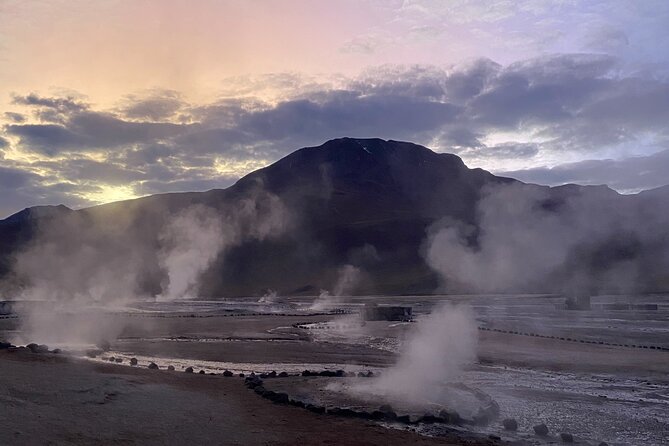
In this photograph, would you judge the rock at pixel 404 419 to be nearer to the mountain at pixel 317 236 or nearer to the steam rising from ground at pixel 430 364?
the steam rising from ground at pixel 430 364

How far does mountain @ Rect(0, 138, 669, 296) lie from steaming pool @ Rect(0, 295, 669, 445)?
5368cm

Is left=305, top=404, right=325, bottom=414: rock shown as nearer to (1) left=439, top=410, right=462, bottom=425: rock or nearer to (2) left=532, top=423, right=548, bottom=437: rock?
(1) left=439, top=410, right=462, bottom=425: rock

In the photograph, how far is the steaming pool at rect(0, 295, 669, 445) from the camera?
1767 cm

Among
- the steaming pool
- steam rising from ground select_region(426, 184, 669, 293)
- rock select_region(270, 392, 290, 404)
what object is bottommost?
the steaming pool

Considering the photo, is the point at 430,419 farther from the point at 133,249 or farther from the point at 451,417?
the point at 133,249

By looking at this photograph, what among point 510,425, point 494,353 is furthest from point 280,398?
point 494,353

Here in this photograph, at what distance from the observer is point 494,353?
30.9 meters

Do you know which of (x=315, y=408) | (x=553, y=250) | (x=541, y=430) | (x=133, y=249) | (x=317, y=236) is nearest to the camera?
(x=541, y=430)

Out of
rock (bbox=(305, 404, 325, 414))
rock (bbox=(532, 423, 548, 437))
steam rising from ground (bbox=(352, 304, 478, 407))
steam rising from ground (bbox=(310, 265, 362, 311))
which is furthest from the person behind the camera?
steam rising from ground (bbox=(310, 265, 362, 311))

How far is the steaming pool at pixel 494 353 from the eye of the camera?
58.0 feet

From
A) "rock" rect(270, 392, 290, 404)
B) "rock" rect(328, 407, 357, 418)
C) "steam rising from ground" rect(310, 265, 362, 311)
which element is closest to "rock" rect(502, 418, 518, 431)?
"rock" rect(328, 407, 357, 418)

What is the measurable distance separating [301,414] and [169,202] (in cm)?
15732

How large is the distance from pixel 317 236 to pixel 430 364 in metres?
121

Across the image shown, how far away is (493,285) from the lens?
10006cm
